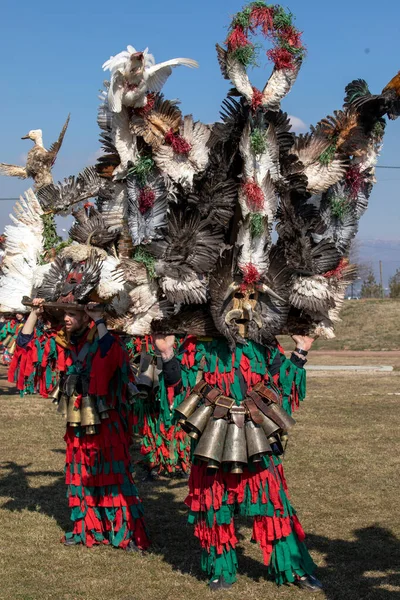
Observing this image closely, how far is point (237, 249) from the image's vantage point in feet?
17.6

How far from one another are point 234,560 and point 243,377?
1.17m

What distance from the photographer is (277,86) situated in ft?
17.0

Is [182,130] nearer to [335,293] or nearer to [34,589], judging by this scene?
[335,293]

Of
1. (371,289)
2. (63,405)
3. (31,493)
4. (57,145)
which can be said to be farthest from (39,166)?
(371,289)

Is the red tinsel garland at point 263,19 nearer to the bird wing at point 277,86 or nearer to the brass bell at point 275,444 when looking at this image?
the bird wing at point 277,86

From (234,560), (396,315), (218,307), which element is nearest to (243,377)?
(218,307)

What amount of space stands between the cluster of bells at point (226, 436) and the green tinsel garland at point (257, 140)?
1.59 meters

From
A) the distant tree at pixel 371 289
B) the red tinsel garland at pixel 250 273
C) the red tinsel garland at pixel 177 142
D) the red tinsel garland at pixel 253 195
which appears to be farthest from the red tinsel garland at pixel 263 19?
the distant tree at pixel 371 289

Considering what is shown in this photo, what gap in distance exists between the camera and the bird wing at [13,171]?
8352mm

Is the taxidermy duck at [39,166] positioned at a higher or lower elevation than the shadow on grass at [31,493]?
higher

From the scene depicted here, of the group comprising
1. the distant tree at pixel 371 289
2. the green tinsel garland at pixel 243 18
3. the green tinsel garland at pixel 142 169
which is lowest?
the green tinsel garland at pixel 142 169

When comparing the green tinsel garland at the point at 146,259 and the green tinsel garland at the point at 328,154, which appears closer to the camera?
the green tinsel garland at the point at 146,259

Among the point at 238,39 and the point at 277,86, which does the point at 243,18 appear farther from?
the point at 277,86

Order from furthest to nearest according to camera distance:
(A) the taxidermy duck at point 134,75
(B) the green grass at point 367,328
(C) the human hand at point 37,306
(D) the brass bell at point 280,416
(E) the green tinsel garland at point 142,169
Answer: (B) the green grass at point 367,328 < (C) the human hand at point 37,306 < (D) the brass bell at point 280,416 < (E) the green tinsel garland at point 142,169 < (A) the taxidermy duck at point 134,75
